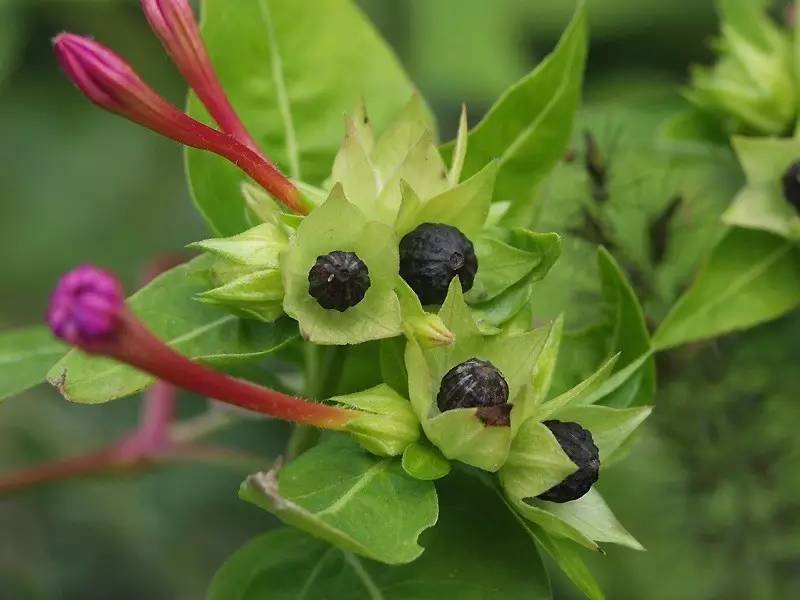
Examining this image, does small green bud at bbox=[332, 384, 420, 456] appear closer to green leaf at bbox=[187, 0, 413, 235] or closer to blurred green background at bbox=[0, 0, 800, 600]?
green leaf at bbox=[187, 0, 413, 235]

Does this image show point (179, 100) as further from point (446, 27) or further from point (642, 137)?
point (642, 137)

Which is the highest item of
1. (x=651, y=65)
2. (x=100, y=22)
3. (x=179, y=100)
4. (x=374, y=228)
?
(x=374, y=228)

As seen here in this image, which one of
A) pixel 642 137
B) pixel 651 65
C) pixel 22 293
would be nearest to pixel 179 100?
pixel 22 293

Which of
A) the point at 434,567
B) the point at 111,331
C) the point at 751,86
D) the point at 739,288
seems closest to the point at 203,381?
the point at 111,331

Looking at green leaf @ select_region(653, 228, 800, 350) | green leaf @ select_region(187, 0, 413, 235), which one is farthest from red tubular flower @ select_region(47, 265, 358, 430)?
green leaf @ select_region(653, 228, 800, 350)

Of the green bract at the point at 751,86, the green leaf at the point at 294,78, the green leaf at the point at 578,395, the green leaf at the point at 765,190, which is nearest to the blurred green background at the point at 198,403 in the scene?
the green bract at the point at 751,86

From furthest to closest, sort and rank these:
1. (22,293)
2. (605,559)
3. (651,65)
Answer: (651,65)
(22,293)
(605,559)

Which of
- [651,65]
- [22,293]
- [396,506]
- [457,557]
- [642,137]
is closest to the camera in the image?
[396,506]
